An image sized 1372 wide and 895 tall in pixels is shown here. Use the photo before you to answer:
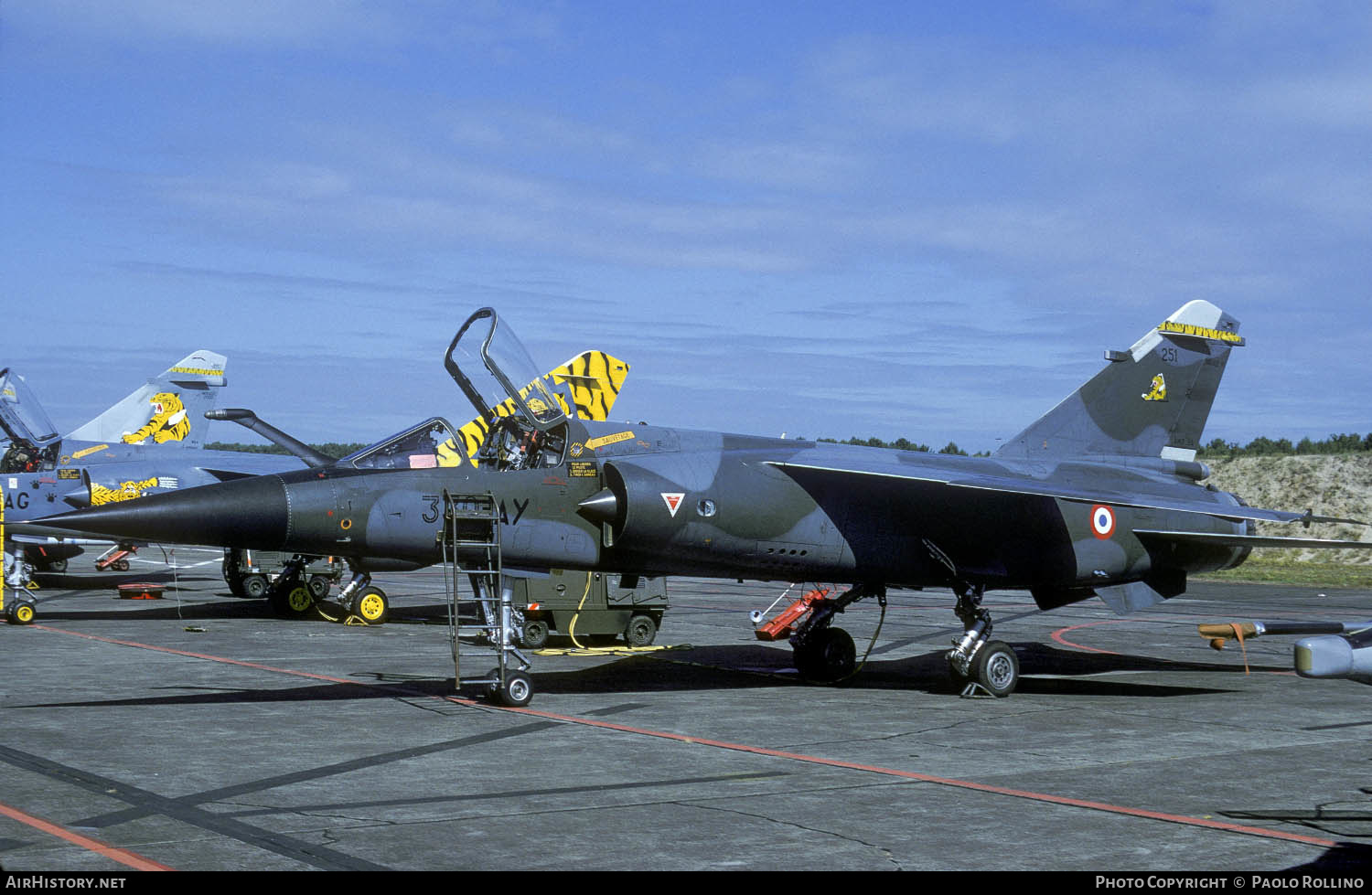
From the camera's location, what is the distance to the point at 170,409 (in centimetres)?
3697

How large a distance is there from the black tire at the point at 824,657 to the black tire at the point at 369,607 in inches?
436

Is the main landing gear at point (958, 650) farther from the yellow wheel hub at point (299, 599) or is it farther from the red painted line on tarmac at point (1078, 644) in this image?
the yellow wheel hub at point (299, 599)

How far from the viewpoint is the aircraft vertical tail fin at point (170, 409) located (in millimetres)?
35750

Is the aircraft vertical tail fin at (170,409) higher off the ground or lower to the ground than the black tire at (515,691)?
higher

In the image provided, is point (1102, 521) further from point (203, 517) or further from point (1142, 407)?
point (203, 517)

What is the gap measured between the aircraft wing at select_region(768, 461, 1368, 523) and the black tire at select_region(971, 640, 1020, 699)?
75.7 inches

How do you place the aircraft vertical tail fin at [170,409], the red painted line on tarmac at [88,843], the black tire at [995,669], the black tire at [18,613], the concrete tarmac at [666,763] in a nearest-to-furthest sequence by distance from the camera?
the red painted line on tarmac at [88,843] < the concrete tarmac at [666,763] < the black tire at [995,669] < the black tire at [18,613] < the aircraft vertical tail fin at [170,409]

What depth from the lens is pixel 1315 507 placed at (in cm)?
7181

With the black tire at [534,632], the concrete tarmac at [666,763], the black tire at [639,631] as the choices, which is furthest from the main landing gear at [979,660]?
the black tire at [534,632]

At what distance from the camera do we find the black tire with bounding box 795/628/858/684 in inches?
655

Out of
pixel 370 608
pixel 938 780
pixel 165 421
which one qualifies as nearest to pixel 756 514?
pixel 938 780

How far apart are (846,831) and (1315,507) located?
238 feet

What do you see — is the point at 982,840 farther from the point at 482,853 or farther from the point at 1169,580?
the point at 1169,580
